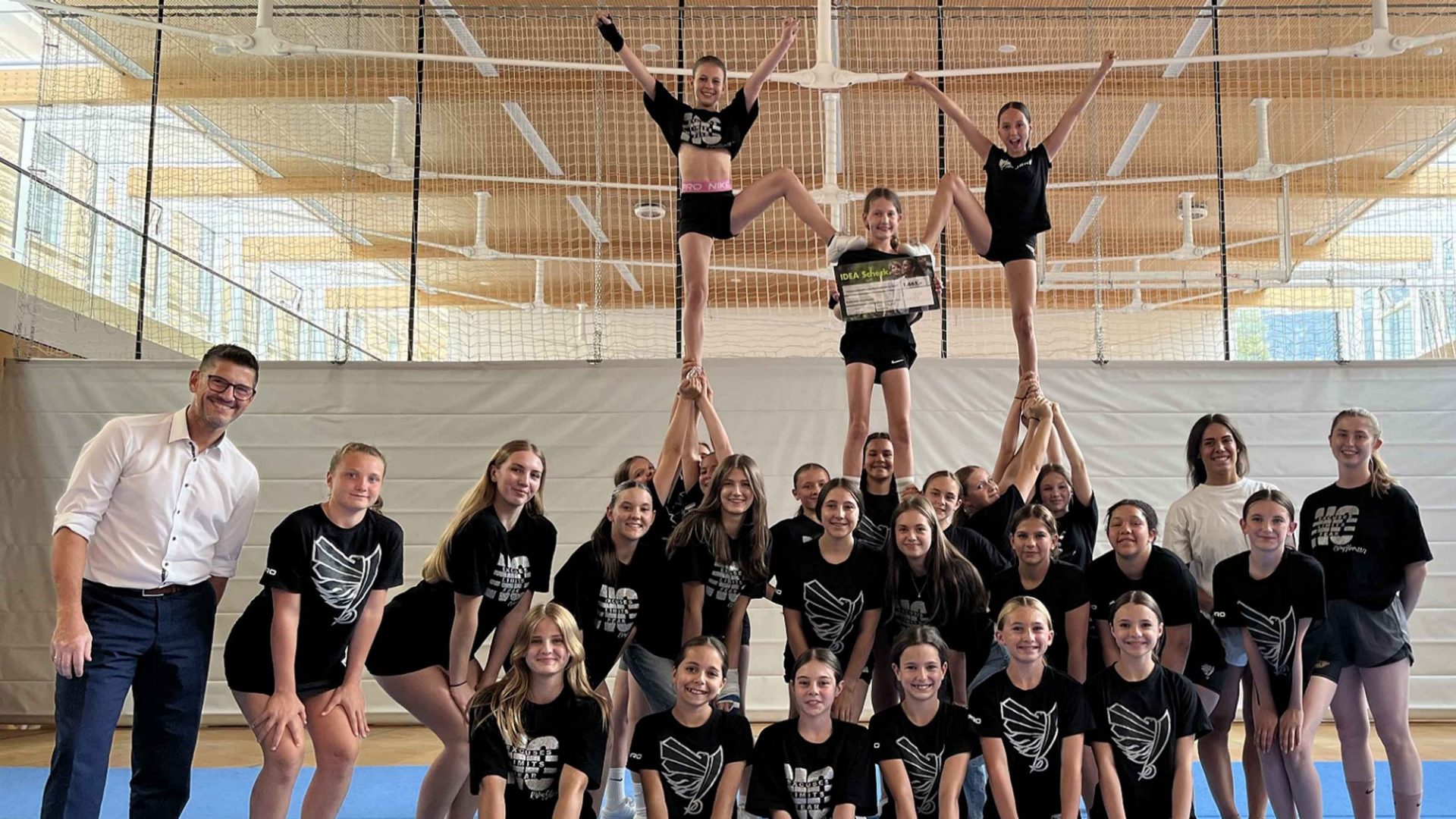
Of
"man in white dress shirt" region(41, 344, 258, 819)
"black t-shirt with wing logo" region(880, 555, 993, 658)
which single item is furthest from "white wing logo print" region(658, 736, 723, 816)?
"man in white dress shirt" region(41, 344, 258, 819)

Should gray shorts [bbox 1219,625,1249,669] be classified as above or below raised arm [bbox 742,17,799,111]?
below

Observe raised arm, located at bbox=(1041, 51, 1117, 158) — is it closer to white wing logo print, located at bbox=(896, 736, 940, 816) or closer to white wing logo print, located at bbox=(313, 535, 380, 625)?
white wing logo print, located at bbox=(896, 736, 940, 816)

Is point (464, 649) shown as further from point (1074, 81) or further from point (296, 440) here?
point (1074, 81)

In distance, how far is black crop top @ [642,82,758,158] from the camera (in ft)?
15.9

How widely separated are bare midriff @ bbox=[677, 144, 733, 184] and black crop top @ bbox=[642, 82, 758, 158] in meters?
0.02

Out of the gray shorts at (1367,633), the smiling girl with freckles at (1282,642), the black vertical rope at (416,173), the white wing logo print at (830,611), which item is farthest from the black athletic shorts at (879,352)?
the black vertical rope at (416,173)

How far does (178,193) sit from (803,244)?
588 cm

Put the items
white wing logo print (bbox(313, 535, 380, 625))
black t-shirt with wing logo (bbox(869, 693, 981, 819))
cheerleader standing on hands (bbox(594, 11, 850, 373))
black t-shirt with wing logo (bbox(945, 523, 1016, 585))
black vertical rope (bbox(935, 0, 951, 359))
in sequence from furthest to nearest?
black vertical rope (bbox(935, 0, 951, 359)) → cheerleader standing on hands (bbox(594, 11, 850, 373)) → black t-shirt with wing logo (bbox(945, 523, 1016, 585)) → black t-shirt with wing logo (bbox(869, 693, 981, 819)) → white wing logo print (bbox(313, 535, 380, 625))

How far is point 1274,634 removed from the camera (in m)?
4.11

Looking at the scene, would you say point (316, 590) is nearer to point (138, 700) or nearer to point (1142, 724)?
point (138, 700)

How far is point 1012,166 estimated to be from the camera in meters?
4.91

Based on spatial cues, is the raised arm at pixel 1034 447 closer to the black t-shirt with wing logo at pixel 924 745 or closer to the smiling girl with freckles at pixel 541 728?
the black t-shirt with wing logo at pixel 924 745

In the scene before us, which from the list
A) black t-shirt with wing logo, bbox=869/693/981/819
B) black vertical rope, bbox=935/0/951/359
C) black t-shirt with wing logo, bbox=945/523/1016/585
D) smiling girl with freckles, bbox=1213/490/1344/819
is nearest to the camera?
black t-shirt with wing logo, bbox=869/693/981/819

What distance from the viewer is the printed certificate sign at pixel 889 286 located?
15.1 feet
